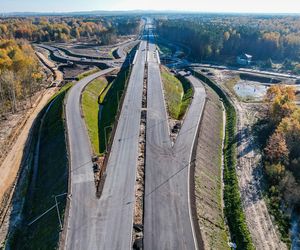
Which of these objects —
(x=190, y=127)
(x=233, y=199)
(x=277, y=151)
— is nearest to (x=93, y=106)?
(x=190, y=127)

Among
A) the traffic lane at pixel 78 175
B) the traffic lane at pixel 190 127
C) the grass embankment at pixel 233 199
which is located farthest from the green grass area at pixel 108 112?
the grass embankment at pixel 233 199

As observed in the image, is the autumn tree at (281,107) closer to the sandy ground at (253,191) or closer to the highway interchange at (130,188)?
the sandy ground at (253,191)

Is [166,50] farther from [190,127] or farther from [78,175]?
[78,175]

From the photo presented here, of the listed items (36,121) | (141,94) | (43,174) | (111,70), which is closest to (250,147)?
(141,94)

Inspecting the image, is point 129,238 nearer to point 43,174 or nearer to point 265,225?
point 265,225

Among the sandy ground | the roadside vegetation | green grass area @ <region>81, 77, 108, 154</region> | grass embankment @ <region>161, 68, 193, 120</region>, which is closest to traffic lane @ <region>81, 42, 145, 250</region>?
green grass area @ <region>81, 77, 108, 154</region>

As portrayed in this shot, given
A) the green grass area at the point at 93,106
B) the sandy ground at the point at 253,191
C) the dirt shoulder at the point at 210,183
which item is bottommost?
the sandy ground at the point at 253,191
